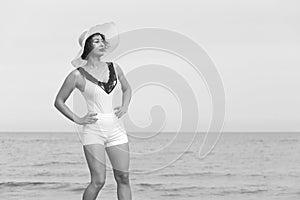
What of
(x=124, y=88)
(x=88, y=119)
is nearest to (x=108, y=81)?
(x=124, y=88)

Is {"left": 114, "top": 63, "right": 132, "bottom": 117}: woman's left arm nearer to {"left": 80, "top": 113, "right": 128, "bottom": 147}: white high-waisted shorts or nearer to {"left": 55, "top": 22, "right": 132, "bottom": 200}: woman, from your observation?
{"left": 55, "top": 22, "right": 132, "bottom": 200}: woman

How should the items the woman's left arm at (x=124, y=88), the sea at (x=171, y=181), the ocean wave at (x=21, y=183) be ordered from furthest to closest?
the ocean wave at (x=21, y=183) < the sea at (x=171, y=181) < the woman's left arm at (x=124, y=88)

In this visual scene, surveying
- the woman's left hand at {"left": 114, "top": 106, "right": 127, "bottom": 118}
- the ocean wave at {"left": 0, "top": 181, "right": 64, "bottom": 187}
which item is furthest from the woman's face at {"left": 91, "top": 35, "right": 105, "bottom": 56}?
the ocean wave at {"left": 0, "top": 181, "right": 64, "bottom": 187}

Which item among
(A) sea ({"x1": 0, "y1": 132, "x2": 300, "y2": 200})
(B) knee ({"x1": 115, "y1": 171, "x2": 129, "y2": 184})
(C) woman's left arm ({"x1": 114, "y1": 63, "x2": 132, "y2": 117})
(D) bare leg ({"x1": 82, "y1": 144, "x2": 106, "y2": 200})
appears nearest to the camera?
(D) bare leg ({"x1": 82, "y1": 144, "x2": 106, "y2": 200})

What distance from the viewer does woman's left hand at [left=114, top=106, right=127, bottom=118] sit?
597 cm

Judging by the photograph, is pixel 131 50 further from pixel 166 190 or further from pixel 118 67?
pixel 166 190

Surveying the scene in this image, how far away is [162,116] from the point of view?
247 inches

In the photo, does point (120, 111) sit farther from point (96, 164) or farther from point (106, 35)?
point (106, 35)

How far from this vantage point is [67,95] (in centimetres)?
591

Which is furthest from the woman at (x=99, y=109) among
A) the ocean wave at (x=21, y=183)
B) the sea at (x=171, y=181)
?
the ocean wave at (x=21, y=183)

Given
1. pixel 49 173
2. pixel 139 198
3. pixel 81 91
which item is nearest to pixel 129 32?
pixel 81 91

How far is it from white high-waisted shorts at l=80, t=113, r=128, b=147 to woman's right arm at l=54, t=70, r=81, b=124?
136 millimetres

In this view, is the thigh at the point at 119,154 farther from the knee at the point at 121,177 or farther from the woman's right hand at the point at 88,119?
the woman's right hand at the point at 88,119

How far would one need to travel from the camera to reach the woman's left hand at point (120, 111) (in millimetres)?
5969
